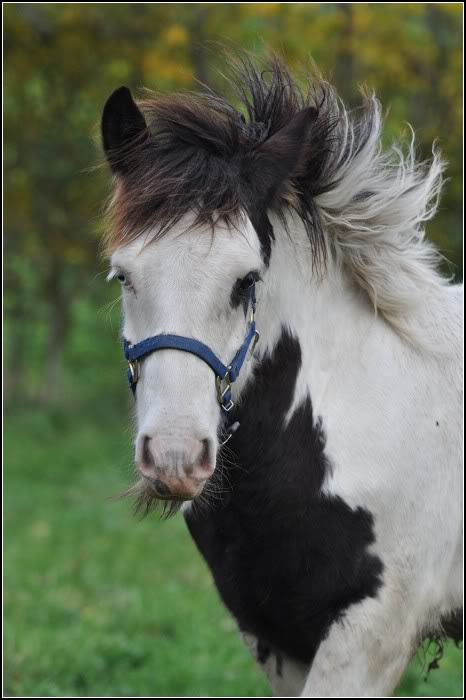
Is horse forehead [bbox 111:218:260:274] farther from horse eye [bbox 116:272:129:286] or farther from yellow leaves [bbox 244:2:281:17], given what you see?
yellow leaves [bbox 244:2:281:17]

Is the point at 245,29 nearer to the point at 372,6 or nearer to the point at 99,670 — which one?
the point at 372,6

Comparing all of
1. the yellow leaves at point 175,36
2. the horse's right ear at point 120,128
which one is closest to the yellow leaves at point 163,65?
the yellow leaves at point 175,36

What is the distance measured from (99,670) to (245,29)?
10.8 metres

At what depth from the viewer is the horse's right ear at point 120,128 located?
116 inches

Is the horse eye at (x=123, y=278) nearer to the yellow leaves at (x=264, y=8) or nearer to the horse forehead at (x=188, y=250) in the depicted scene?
the horse forehead at (x=188, y=250)

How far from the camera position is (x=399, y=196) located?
3213 mm

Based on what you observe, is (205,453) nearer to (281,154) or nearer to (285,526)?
(285,526)

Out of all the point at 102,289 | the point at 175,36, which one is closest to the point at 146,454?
the point at 175,36

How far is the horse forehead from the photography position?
Answer: 2.61 meters

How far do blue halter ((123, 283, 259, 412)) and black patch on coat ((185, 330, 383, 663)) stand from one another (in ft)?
0.75

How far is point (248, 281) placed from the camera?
2.72 meters

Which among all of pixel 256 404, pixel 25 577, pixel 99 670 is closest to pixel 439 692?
pixel 99 670

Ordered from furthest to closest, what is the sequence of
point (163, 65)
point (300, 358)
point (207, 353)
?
point (163, 65) < point (300, 358) < point (207, 353)

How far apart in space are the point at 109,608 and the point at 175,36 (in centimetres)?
822
